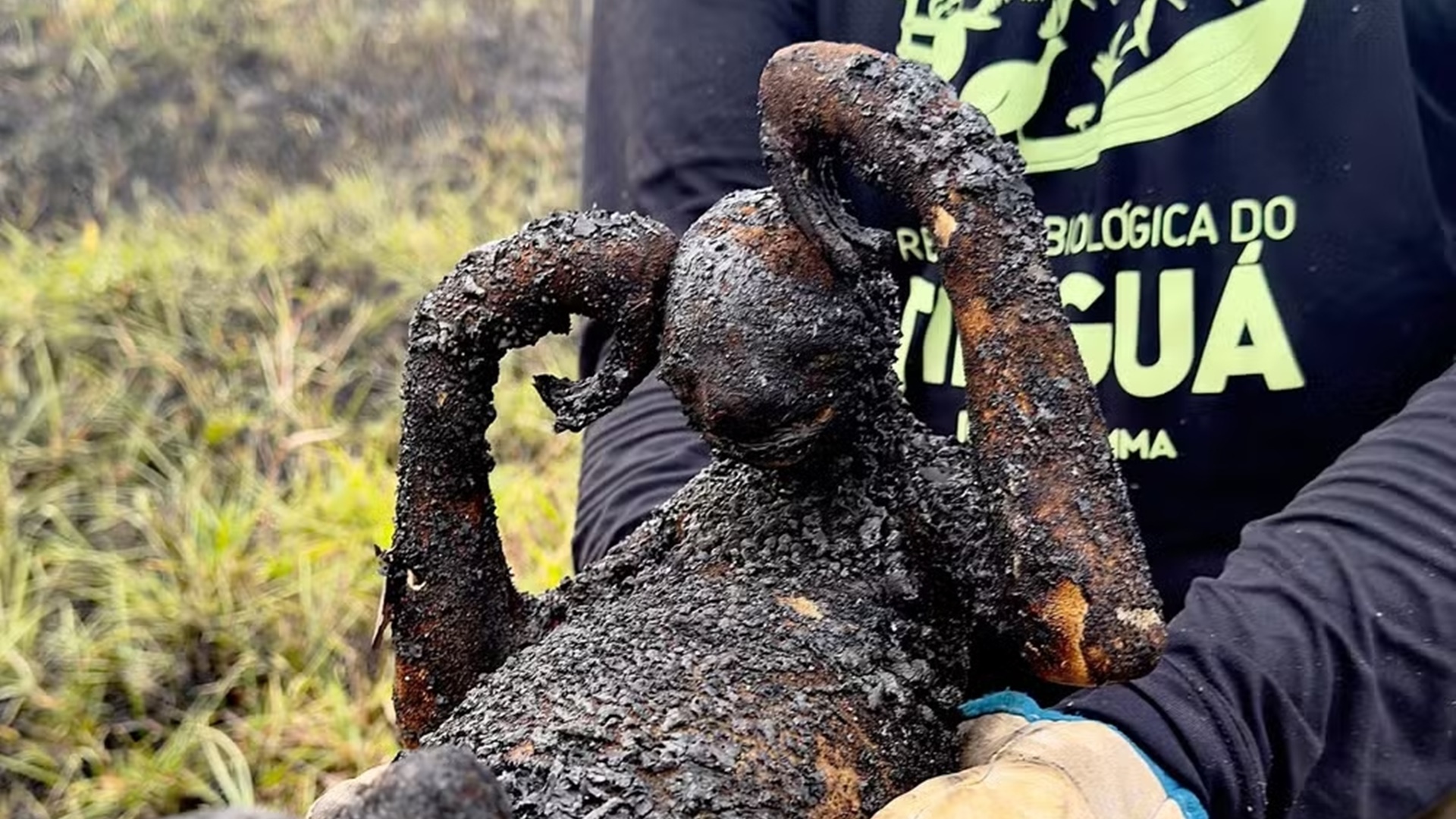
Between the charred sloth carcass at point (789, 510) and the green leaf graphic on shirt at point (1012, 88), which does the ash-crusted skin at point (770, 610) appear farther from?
the green leaf graphic on shirt at point (1012, 88)

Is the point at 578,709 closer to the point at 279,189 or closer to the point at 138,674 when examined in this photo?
the point at 138,674

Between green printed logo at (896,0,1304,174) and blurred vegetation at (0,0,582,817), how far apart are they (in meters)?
Result: 1.48

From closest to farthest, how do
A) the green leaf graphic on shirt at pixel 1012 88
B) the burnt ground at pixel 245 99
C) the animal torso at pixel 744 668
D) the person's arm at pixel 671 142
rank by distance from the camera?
the animal torso at pixel 744 668, the green leaf graphic on shirt at pixel 1012 88, the person's arm at pixel 671 142, the burnt ground at pixel 245 99

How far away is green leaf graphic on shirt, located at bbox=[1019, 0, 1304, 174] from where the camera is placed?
1430 mm

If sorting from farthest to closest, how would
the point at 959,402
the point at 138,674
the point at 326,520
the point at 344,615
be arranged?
the point at 326,520 < the point at 344,615 < the point at 138,674 < the point at 959,402

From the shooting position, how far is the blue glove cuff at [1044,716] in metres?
1.05

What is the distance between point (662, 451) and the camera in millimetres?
1715

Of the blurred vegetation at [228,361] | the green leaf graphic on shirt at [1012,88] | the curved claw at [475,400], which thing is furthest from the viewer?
the blurred vegetation at [228,361]

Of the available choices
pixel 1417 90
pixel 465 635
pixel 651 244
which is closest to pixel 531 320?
pixel 651 244

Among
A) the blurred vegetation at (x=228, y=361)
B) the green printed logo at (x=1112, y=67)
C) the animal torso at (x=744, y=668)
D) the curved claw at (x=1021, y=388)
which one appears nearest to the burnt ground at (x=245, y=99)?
the blurred vegetation at (x=228, y=361)

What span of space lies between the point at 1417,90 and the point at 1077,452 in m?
0.82

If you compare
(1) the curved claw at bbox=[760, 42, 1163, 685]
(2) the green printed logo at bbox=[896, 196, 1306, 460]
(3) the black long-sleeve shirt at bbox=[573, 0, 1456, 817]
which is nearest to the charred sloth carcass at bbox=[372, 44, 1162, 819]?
(1) the curved claw at bbox=[760, 42, 1163, 685]

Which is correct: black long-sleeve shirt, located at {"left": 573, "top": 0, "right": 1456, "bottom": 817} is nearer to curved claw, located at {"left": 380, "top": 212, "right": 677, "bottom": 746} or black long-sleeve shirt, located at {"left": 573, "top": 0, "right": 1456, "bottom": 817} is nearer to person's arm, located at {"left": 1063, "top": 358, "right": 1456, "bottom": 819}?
person's arm, located at {"left": 1063, "top": 358, "right": 1456, "bottom": 819}

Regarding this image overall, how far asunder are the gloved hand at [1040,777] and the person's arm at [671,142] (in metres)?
0.66
